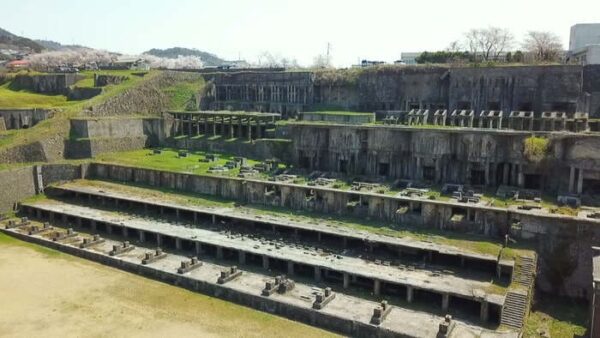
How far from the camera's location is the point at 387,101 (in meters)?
48.1

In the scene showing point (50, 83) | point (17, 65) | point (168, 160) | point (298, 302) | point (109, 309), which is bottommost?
point (109, 309)

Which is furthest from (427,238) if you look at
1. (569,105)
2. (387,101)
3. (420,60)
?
(420,60)

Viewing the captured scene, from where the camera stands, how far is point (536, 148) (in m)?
31.7

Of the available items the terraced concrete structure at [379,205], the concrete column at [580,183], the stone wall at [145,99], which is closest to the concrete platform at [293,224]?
the terraced concrete structure at [379,205]

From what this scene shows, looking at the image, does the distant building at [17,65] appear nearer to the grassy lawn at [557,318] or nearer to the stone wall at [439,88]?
the stone wall at [439,88]

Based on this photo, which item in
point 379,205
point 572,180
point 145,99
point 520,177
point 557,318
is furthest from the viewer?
point 145,99

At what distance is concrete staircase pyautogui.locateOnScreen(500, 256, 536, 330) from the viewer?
70.1 feet

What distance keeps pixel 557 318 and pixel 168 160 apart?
112ft

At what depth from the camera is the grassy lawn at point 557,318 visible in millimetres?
22156

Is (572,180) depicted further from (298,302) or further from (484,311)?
(298,302)

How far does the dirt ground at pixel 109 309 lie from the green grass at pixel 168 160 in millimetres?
13007

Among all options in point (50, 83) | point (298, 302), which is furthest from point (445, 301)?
point (50, 83)

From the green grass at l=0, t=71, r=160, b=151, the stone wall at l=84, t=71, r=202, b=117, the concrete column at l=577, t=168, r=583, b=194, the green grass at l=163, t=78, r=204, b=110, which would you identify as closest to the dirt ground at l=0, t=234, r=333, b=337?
the green grass at l=0, t=71, r=160, b=151

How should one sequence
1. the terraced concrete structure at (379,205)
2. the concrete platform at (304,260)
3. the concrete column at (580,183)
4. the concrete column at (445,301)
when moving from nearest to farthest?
the concrete column at (445,301) < the concrete platform at (304,260) < the terraced concrete structure at (379,205) < the concrete column at (580,183)
